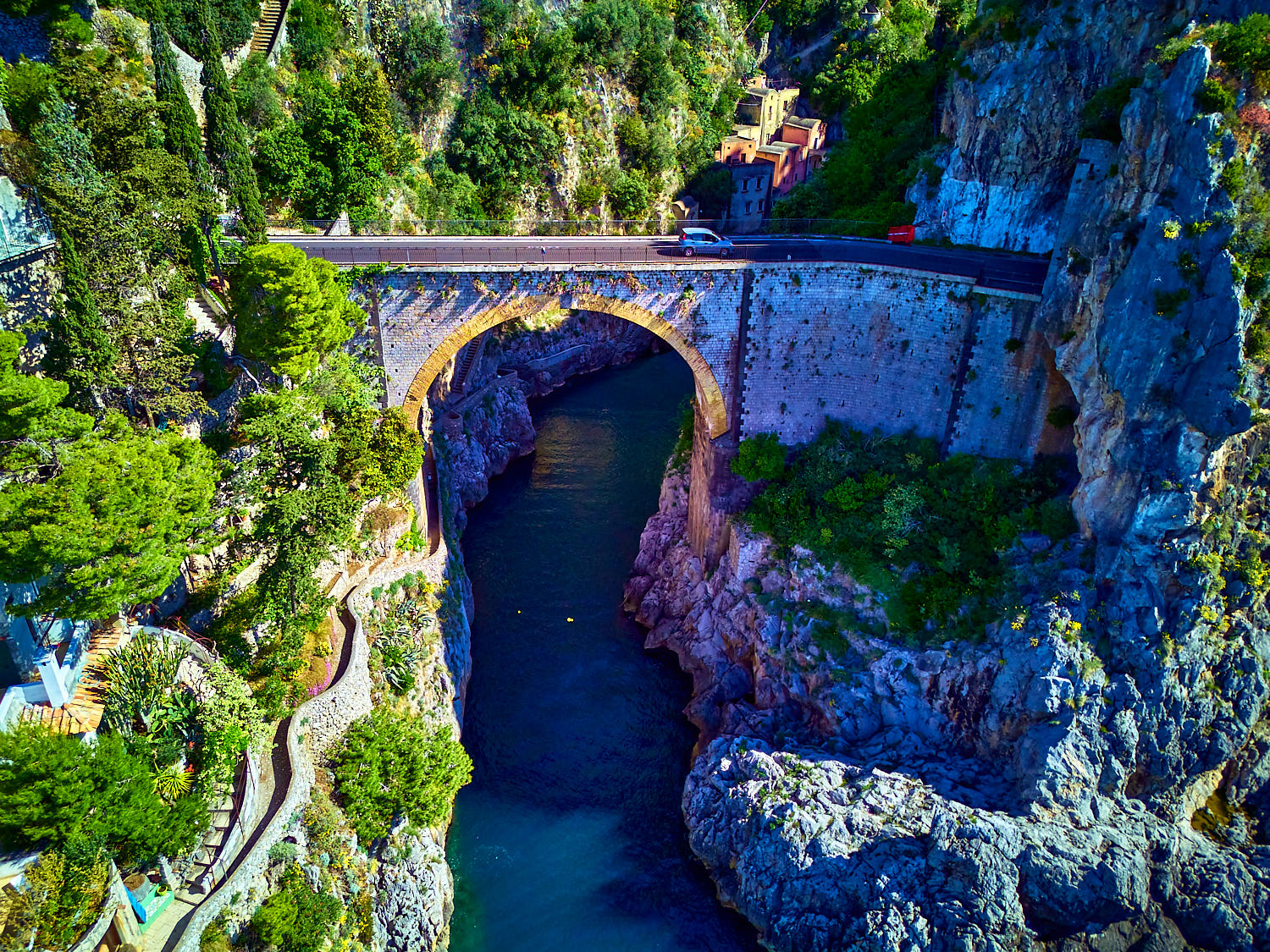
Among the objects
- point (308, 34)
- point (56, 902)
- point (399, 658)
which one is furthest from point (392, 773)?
point (308, 34)

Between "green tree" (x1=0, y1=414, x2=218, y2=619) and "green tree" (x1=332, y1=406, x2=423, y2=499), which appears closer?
"green tree" (x1=0, y1=414, x2=218, y2=619)

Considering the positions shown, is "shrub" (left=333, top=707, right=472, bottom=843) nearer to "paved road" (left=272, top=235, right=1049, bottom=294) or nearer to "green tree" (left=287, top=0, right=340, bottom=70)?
"paved road" (left=272, top=235, right=1049, bottom=294)

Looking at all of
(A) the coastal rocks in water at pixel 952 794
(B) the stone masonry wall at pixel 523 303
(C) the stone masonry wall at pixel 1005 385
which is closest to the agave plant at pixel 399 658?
(B) the stone masonry wall at pixel 523 303

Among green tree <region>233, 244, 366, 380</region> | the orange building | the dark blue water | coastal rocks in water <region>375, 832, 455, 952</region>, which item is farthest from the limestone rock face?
coastal rocks in water <region>375, 832, 455, 952</region>

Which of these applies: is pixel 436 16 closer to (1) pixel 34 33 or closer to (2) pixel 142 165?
(1) pixel 34 33

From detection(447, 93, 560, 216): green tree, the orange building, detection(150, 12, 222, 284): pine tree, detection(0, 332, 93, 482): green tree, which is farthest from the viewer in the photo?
the orange building
